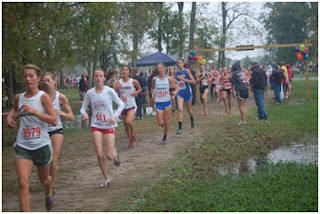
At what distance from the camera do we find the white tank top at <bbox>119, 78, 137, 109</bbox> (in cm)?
1048

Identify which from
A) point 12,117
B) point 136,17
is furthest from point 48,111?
point 136,17

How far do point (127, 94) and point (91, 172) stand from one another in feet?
9.10

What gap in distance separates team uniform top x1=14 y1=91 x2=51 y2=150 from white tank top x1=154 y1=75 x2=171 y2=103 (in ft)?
18.8

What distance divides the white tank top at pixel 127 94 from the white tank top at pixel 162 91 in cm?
72

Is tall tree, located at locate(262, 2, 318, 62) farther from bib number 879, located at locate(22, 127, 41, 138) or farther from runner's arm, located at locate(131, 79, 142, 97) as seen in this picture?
bib number 879, located at locate(22, 127, 41, 138)

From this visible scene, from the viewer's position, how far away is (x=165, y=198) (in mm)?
6152

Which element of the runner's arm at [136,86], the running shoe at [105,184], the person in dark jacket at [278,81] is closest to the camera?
the running shoe at [105,184]

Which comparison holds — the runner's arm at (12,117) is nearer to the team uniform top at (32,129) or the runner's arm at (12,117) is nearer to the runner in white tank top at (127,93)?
the team uniform top at (32,129)

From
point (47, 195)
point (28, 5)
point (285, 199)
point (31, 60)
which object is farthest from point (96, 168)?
point (31, 60)

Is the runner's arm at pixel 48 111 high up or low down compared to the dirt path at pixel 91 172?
up

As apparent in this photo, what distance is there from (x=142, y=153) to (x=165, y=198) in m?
3.89

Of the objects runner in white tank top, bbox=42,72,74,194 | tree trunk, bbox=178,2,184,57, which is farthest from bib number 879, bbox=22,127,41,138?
tree trunk, bbox=178,2,184,57

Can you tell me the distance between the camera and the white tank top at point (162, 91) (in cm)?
1098

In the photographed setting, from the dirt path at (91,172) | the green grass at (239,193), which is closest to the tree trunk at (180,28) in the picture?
the dirt path at (91,172)
